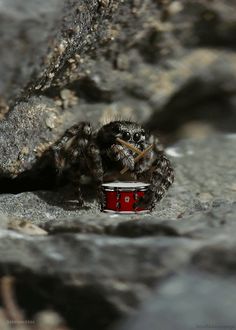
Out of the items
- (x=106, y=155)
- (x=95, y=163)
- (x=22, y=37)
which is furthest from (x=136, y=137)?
(x=22, y=37)

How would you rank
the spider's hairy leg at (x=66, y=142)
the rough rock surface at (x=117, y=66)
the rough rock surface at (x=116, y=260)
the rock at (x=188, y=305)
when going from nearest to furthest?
the rock at (x=188, y=305) → the rough rock surface at (x=116, y=260) → the rough rock surface at (x=117, y=66) → the spider's hairy leg at (x=66, y=142)

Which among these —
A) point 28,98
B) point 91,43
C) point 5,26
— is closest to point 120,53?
point 91,43

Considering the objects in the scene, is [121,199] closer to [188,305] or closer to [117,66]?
[117,66]

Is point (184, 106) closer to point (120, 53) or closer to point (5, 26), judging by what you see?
point (120, 53)

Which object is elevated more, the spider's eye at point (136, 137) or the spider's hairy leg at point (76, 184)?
the spider's eye at point (136, 137)

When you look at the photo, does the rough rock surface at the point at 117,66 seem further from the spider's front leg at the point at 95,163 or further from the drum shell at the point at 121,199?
the drum shell at the point at 121,199

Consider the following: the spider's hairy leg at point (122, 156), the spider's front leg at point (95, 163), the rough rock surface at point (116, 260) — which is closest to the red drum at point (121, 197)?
the spider's front leg at point (95, 163)

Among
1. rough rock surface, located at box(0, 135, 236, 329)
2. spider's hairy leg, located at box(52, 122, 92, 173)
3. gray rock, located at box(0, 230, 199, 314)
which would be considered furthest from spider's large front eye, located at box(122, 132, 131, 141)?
gray rock, located at box(0, 230, 199, 314)
